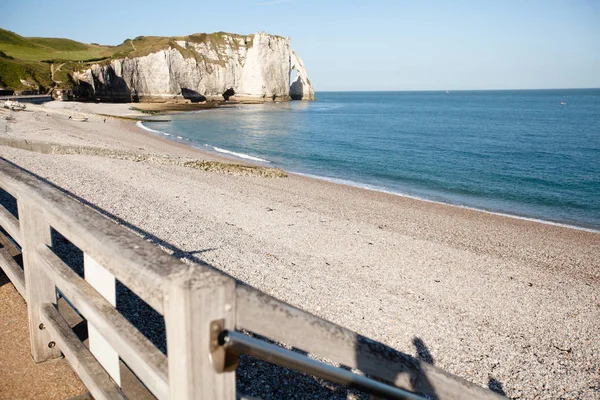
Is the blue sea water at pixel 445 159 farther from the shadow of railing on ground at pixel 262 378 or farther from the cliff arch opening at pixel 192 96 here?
the cliff arch opening at pixel 192 96

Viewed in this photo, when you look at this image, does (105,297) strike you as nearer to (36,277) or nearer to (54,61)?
(36,277)

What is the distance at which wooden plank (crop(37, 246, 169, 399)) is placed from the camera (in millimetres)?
1737

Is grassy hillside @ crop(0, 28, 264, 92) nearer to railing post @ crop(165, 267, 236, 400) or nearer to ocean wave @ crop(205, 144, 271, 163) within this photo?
ocean wave @ crop(205, 144, 271, 163)

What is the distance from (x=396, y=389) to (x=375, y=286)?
607 cm

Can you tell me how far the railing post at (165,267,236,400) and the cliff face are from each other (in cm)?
8002

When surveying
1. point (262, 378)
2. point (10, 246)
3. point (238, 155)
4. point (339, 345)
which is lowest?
point (238, 155)

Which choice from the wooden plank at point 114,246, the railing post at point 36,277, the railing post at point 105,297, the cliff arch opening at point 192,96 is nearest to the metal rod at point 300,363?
the wooden plank at point 114,246

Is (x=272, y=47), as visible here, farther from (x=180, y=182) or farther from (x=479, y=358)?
(x=479, y=358)

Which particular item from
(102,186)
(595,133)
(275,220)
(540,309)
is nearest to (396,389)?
(540,309)

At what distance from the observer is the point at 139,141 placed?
31234 millimetres

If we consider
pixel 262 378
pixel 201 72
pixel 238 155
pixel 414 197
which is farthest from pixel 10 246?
pixel 201 72

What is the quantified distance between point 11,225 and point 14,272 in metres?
0.53

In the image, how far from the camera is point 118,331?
80.5 inches

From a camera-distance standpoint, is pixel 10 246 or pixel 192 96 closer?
pixel 10 246
